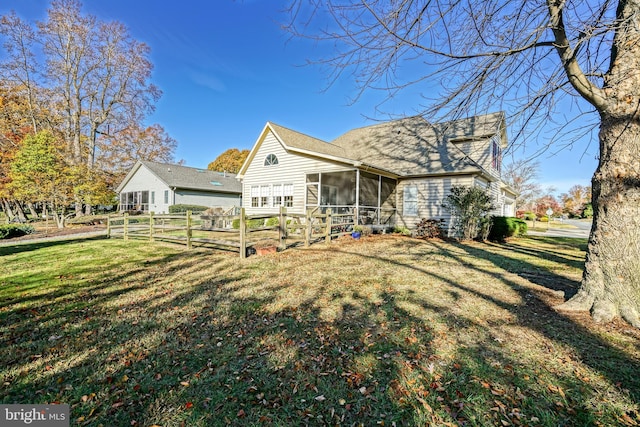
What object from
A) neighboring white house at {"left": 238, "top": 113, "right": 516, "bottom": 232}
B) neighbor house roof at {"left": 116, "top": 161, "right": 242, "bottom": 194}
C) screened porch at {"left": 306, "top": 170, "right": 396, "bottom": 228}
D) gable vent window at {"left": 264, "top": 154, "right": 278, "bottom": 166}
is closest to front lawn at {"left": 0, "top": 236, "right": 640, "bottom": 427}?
neighboring white house at {"left": 238, "top": 113, "right": 516, "bottom": 232}

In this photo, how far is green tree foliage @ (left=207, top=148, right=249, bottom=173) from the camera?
1992 inches

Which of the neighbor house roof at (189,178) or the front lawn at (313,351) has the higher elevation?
the neighbor house roof at (189,178)

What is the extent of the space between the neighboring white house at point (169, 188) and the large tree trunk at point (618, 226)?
89.0 ft

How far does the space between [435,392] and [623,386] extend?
161cm

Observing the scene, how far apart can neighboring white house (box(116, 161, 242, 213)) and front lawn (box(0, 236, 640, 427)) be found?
21.4m

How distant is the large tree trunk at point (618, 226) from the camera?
3486mm

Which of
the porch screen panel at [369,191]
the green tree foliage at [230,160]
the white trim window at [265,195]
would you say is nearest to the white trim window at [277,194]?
the white trim window at [265,195]

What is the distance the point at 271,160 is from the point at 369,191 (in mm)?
6037

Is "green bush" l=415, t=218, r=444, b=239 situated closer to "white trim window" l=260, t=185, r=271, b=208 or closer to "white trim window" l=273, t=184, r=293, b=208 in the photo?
"white trim window" l=273, t=184, r=293, b=208

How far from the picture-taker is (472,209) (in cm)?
1164

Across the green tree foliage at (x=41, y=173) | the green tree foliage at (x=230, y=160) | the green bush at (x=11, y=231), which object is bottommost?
the green bush at (x=11, y=231)

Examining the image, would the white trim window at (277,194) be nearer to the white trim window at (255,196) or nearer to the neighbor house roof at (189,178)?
→ the white trim window at (255,196)

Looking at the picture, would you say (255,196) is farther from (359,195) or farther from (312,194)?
(359,195)

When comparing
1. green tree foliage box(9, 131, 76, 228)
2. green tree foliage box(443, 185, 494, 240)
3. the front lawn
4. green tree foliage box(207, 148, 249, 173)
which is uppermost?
green tree foliage box(207, 148, 249, 173)
